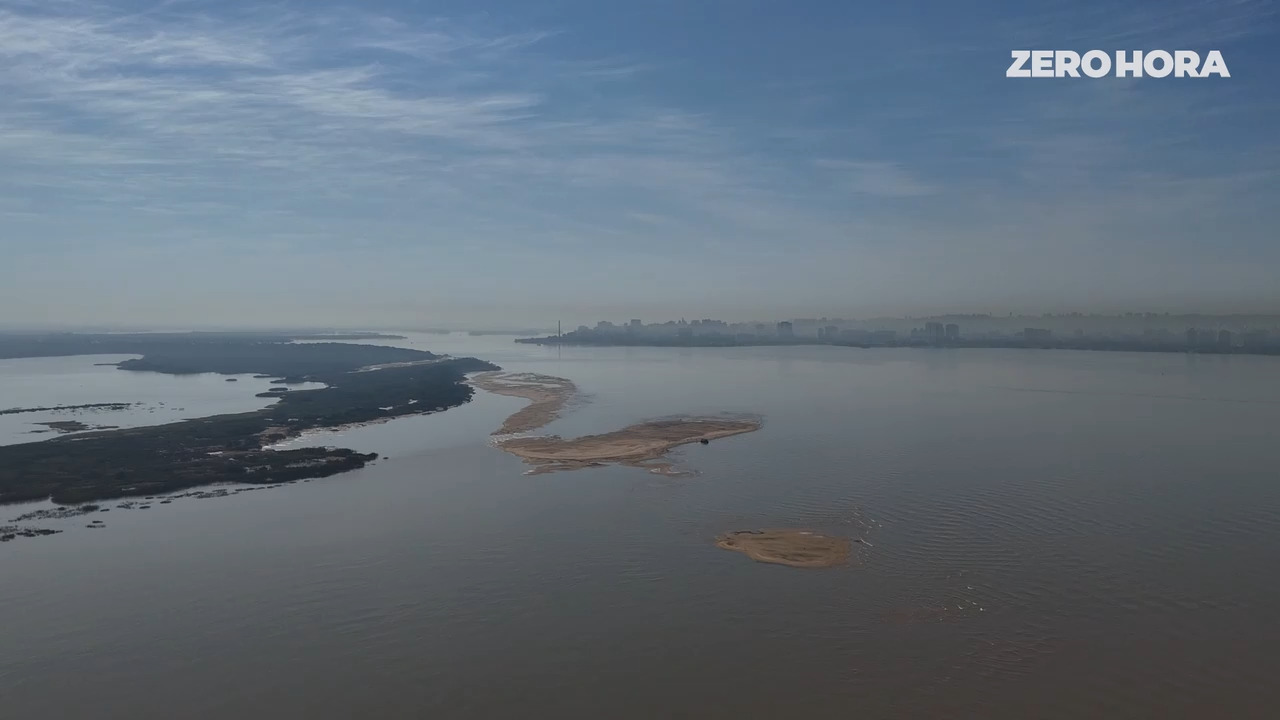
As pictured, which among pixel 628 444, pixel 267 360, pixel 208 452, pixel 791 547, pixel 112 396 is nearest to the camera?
pixel 791 547

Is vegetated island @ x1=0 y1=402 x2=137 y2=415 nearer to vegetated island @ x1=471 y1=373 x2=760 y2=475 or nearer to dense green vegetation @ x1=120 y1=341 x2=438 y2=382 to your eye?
dense green vegetation @ x1=120 y1=341 x2=438 y2=382

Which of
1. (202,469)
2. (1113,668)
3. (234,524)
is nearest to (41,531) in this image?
(234,524)

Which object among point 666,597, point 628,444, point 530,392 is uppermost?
point 530,392

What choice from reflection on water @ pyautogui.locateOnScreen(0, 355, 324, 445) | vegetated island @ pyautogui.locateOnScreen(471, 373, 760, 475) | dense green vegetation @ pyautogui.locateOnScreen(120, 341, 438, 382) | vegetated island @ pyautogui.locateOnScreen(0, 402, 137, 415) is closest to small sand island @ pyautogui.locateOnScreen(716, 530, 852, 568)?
vegetated island @ pyautogui.locateOnScreen(471, 373, 760, 475)

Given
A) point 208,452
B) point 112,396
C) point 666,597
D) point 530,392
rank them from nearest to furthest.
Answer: point 666,597 < point 208,452 < point 112,396 < point 530,392

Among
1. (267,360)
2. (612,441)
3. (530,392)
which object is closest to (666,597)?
(612,441)

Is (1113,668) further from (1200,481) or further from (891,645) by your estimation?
(1200,481)

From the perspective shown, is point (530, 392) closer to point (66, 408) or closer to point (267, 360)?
point (66, 408)

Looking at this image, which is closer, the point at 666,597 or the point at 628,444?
the point at 666,597
